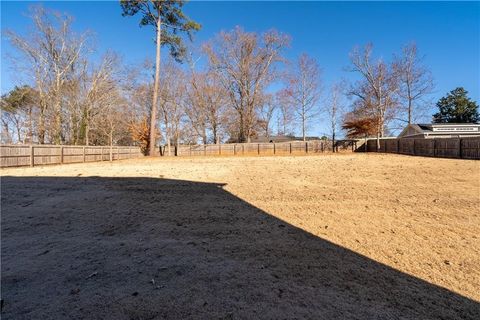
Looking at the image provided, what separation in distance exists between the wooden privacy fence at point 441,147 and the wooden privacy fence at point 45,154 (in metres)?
24.1

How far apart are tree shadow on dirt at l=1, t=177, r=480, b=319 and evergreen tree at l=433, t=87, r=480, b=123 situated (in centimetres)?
4477

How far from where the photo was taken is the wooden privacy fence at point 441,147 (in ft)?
49.0

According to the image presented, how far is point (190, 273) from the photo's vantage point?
2506 mm

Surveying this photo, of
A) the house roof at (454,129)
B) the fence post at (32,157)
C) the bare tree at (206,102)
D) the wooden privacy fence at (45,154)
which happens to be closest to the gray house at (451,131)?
the house roof at (454,129)

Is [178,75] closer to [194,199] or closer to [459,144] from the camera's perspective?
[459,144]

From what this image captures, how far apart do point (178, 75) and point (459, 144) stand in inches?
1122

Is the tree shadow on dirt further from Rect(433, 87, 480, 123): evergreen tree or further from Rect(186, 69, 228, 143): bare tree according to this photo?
Rect(433, 87, 480, 123): evergreen tree

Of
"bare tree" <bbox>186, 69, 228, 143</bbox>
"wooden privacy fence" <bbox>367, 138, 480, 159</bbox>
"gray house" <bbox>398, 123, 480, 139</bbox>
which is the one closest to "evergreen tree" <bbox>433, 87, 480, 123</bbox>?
"gray house" <bbox>398, 123, 480, 139</bbox>

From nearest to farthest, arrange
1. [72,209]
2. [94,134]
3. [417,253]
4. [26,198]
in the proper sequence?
[417,253], [72,209], [26,198], [94,134]

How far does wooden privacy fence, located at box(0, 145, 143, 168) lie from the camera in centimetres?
1308

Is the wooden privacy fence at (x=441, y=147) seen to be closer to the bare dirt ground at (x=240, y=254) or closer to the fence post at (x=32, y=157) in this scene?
the bare dirt ground at (x=240, y=254)

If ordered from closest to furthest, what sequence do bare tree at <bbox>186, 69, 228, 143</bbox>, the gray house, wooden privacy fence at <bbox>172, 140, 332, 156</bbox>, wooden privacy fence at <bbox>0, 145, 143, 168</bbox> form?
wooden privacy fence at <bbox>0, 145, 143, 168</bbox> → the gray house → wooden privacy fence at <bbox>172, 140, 332, 156</bbox> → bare tree at <bbox>186, 69, 228, 143</bbox>

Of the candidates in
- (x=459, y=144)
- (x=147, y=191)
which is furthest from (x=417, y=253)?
(x=459, y=144)

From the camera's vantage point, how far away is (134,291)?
7.16ft
